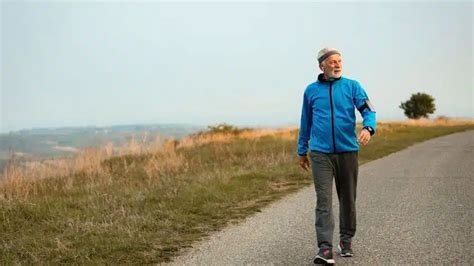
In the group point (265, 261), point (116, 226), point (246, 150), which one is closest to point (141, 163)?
point (246, 150)

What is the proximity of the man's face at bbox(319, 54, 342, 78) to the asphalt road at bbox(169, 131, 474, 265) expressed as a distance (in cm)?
188

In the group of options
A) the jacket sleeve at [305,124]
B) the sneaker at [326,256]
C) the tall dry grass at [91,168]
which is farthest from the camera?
the tall dry grass at [91,168]

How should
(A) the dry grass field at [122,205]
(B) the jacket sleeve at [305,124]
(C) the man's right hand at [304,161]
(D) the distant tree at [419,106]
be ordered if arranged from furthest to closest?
(D) the distant tree at [419,106] < (A) the dry grass field at [122,205] < (C) the man's right hand at [304,161] < (B) the jacket sleeve at [305,124]

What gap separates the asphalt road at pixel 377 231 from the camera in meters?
5.42

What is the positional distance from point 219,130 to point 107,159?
2154 cm

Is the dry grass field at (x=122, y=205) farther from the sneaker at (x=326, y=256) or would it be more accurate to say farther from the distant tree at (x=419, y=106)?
the distant tree at (x=419, y=106)

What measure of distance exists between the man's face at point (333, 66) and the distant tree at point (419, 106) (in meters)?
71.4

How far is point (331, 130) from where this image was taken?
4.96m

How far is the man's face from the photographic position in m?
4.88

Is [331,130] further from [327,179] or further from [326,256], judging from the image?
[326,256]

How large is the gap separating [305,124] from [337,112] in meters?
0.40

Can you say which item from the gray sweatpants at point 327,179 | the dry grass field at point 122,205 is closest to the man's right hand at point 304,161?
the gray sweatpants at point 327,179

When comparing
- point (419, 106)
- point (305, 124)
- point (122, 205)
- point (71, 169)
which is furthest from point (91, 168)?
point (419, 106)

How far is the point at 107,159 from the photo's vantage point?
16.8 m
